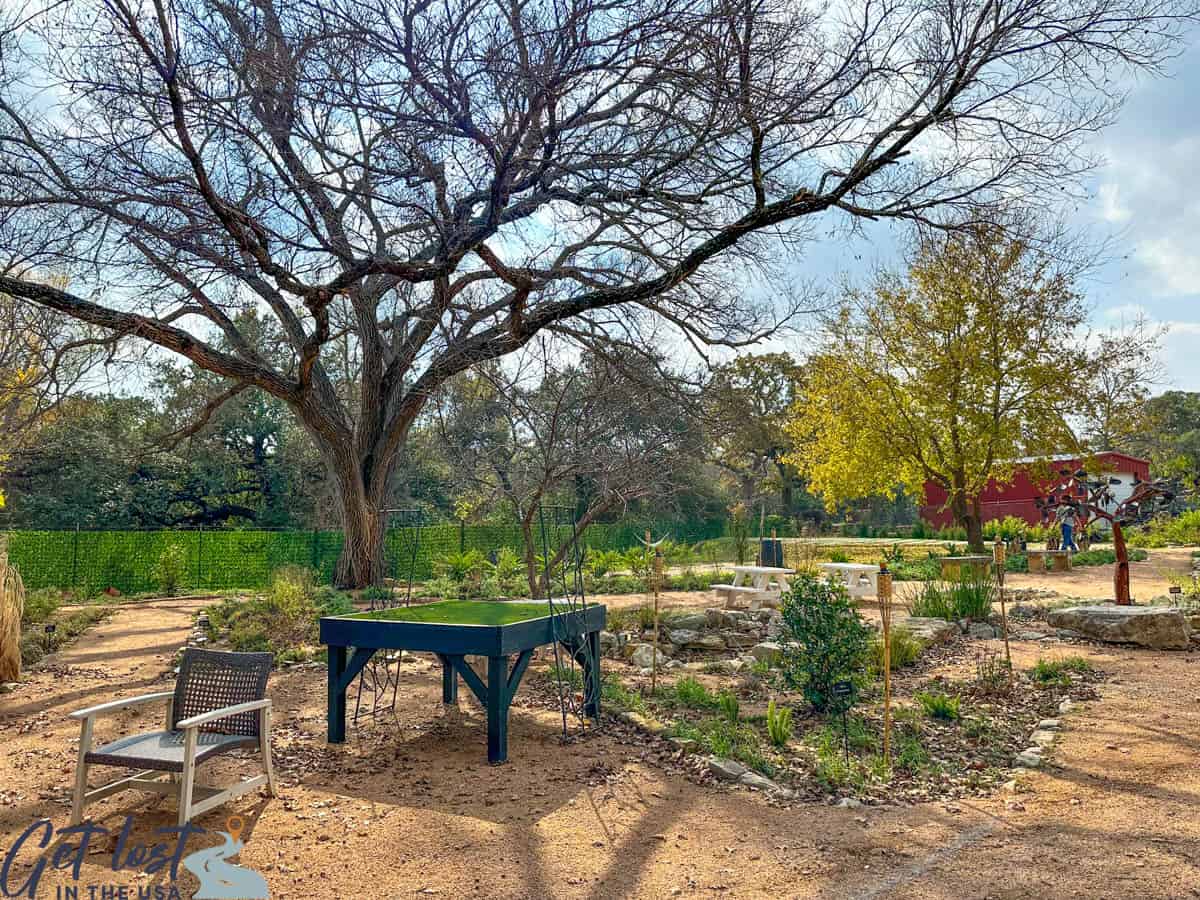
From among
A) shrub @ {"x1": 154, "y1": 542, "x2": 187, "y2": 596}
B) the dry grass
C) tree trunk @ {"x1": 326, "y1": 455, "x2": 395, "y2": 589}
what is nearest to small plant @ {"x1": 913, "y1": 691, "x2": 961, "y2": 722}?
the dry grass

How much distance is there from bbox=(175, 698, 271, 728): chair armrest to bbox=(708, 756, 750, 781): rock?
101 inches

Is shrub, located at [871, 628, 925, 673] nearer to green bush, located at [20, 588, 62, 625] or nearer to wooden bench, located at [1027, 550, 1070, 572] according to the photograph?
green bush, located at [20, 588, 62, 625]

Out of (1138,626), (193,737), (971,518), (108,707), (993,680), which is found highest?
(971,518)

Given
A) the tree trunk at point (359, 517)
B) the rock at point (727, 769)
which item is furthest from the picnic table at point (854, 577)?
the rock at point (727, 769)

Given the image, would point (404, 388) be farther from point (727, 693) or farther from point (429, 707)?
point (727, 693)

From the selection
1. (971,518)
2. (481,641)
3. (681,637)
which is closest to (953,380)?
(971,518)

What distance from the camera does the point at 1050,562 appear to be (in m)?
18.0

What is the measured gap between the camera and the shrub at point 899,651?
7.76m

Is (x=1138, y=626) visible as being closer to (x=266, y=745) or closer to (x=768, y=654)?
(x=768, y=654)

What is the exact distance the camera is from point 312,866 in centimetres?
368

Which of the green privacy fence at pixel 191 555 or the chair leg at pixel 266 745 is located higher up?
the green privacy fence at pixel 191 555

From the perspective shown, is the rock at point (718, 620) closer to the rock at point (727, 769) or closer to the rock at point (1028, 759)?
the rock at point (1028, 759)

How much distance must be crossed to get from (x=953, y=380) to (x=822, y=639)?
15.9 meters

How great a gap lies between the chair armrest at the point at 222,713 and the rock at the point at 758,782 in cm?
270
